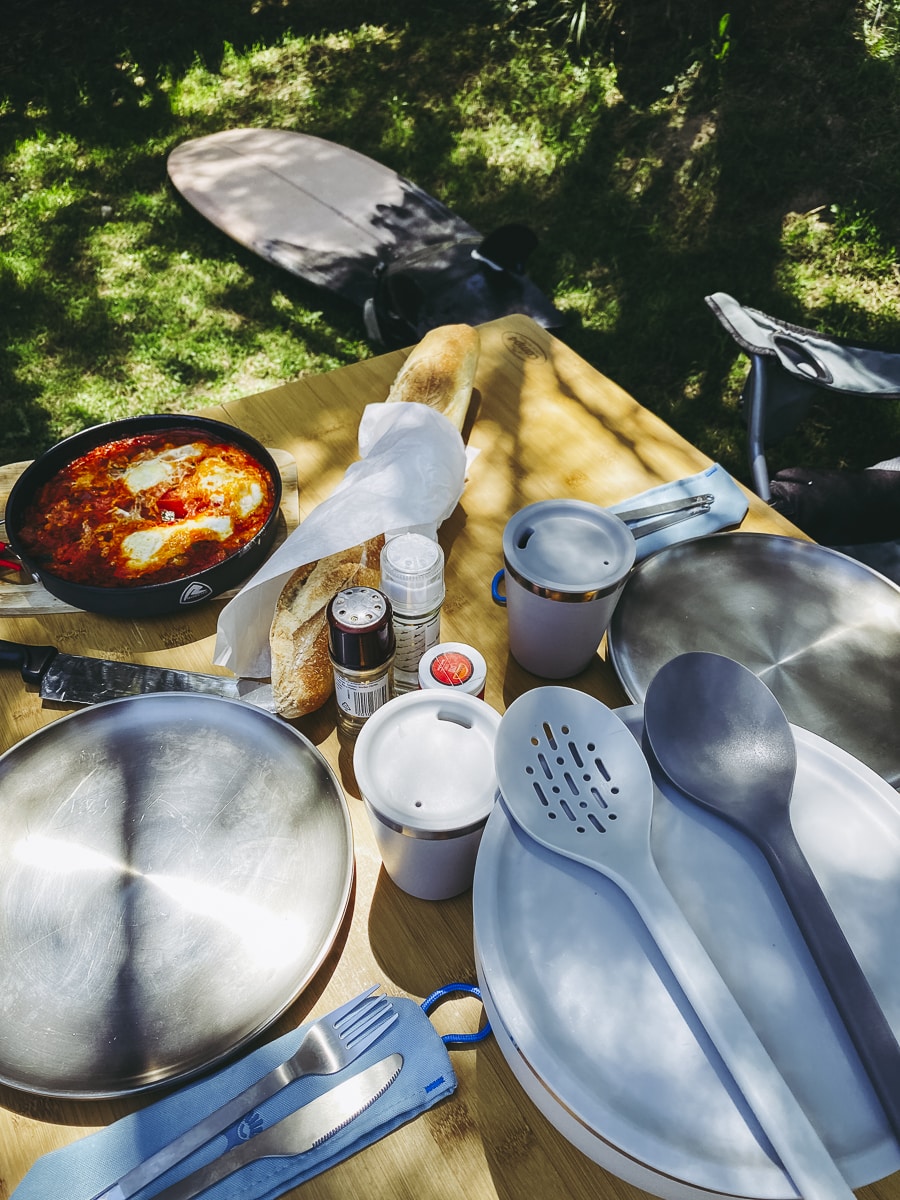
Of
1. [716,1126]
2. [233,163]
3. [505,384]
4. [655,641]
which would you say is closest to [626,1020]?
[716,1126]

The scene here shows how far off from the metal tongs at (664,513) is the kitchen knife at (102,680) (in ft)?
2.09

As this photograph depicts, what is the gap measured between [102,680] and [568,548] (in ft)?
2.19

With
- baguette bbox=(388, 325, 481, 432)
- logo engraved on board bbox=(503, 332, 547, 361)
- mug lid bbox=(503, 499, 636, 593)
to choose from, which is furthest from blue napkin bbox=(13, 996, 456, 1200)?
logo engraved on board bbox=(503, 332, 547, 361)

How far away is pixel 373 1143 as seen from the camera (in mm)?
759

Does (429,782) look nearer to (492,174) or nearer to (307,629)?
(307,629)

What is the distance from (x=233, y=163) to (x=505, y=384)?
2.98 metres

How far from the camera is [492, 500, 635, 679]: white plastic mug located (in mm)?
969

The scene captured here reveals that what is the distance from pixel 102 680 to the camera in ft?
3.60

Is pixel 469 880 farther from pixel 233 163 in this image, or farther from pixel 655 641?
pixel 233 163

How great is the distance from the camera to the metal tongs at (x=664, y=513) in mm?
1290

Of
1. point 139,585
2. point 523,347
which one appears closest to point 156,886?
point 139,585

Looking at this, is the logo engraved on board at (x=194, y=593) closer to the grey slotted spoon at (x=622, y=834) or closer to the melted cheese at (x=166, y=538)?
the melted cheese at (x=166, y=538)

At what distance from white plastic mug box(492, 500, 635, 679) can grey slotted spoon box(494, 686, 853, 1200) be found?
0.67 feet

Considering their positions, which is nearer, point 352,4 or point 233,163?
point 233,163
